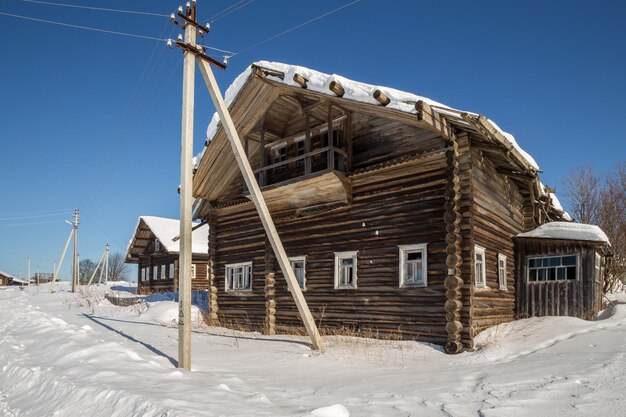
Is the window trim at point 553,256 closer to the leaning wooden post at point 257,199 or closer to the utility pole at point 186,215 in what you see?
the leaning wooden post at point 257,199

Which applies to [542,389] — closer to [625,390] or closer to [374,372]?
[625,390]

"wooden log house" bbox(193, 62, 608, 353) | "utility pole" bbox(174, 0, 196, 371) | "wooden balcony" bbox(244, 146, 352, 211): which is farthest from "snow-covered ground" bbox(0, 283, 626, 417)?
"wooden balcony" bbox(244, 146, 352, 211)

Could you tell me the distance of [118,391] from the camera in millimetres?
6043

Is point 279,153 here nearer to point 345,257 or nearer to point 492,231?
point 345,257

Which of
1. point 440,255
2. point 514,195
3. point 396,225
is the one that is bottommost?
point 440,255

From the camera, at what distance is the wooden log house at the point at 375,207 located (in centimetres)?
1151

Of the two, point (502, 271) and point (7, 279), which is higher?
point (502, 271)

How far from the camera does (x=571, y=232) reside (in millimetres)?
14289

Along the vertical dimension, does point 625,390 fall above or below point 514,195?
below

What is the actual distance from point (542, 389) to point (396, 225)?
21.2ft

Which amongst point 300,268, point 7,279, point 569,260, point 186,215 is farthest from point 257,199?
point 7,279

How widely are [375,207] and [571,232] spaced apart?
6337 millimetres

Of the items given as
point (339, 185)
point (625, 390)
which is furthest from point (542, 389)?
point (339, 185)

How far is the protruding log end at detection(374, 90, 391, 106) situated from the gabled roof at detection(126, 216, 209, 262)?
27.6 metres
